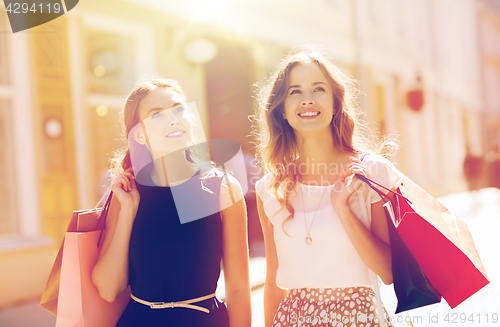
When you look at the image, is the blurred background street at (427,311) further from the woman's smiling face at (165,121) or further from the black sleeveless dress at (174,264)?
the woman's smiling face at (165,121)

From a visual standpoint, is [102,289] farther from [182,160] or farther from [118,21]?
[118,21]

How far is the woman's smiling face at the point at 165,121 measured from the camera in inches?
84.0

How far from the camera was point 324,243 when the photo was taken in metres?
1.94

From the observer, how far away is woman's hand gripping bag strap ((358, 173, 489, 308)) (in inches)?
61.4

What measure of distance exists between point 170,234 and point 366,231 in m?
0.84

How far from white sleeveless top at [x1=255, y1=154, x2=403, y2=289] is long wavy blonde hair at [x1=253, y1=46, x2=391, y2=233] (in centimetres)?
9

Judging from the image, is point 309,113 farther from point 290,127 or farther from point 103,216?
point 103,216

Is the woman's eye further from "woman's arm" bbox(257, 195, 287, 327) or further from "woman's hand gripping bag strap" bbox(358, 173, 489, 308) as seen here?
"woman's hand gripping bag strap" bbox(358, 173, 489, 308)

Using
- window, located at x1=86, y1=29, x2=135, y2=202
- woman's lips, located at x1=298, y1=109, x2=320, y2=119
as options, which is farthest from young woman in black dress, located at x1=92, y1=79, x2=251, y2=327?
window, located at x1=86, y1=29, x2=135, y2=202

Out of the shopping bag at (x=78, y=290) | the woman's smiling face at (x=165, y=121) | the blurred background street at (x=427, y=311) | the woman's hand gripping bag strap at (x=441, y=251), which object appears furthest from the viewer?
A: the blurred background street at (x=427, y=311)

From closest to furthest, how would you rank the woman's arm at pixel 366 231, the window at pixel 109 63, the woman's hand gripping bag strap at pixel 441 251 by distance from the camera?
the woman's hand gripping bag strap at pixel 441 251 → the woman's arm at pixel 366 231 → the window at pixel 109 63

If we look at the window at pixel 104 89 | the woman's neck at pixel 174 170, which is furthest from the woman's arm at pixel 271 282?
the window at pixel 104 89

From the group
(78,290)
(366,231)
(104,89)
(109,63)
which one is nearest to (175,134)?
(78,290)

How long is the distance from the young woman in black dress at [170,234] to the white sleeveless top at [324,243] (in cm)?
20
